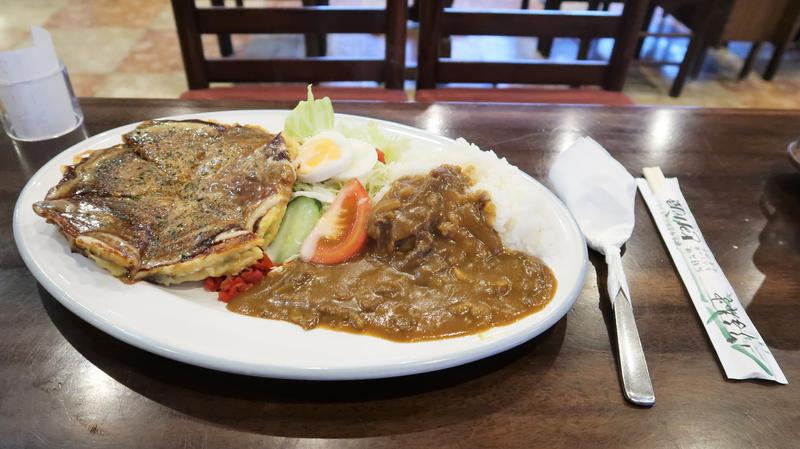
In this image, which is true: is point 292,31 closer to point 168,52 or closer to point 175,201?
point 175,201

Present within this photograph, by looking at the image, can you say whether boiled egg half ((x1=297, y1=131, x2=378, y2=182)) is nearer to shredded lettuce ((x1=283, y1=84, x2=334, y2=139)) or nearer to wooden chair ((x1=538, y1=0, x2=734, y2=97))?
shredded lettuce ((x1=283, y1=84, x2=334, y2=139))

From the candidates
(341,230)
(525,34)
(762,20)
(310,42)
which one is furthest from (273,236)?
(762,20)

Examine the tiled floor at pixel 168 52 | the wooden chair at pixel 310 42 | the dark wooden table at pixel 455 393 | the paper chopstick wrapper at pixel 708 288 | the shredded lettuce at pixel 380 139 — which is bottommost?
the tiled floor at pixel 168 52

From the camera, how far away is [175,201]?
160 centimetres

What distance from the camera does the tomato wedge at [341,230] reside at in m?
1.61

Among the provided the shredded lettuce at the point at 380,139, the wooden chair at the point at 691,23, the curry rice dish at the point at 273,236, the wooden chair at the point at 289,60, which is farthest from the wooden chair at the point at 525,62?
the wooden chair at the point at 691,23

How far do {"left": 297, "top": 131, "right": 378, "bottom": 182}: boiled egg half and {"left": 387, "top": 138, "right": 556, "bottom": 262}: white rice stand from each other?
106 mm

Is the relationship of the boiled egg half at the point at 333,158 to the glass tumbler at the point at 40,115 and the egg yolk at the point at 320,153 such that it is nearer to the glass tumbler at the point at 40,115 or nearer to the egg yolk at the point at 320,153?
the egg yolk at the point at 320,153

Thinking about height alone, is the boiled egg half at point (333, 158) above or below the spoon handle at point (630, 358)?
above

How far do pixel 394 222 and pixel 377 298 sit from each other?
0.26m

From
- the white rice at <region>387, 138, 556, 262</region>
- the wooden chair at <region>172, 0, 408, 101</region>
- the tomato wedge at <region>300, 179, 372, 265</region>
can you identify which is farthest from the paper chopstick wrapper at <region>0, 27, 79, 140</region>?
the white rice at <region>387, 138, 556, 262</region>

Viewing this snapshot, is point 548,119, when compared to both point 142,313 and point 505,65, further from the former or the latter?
point 142,313

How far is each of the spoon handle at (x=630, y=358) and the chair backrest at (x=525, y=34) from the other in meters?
1.74

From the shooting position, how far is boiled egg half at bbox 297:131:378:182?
5.97ft
